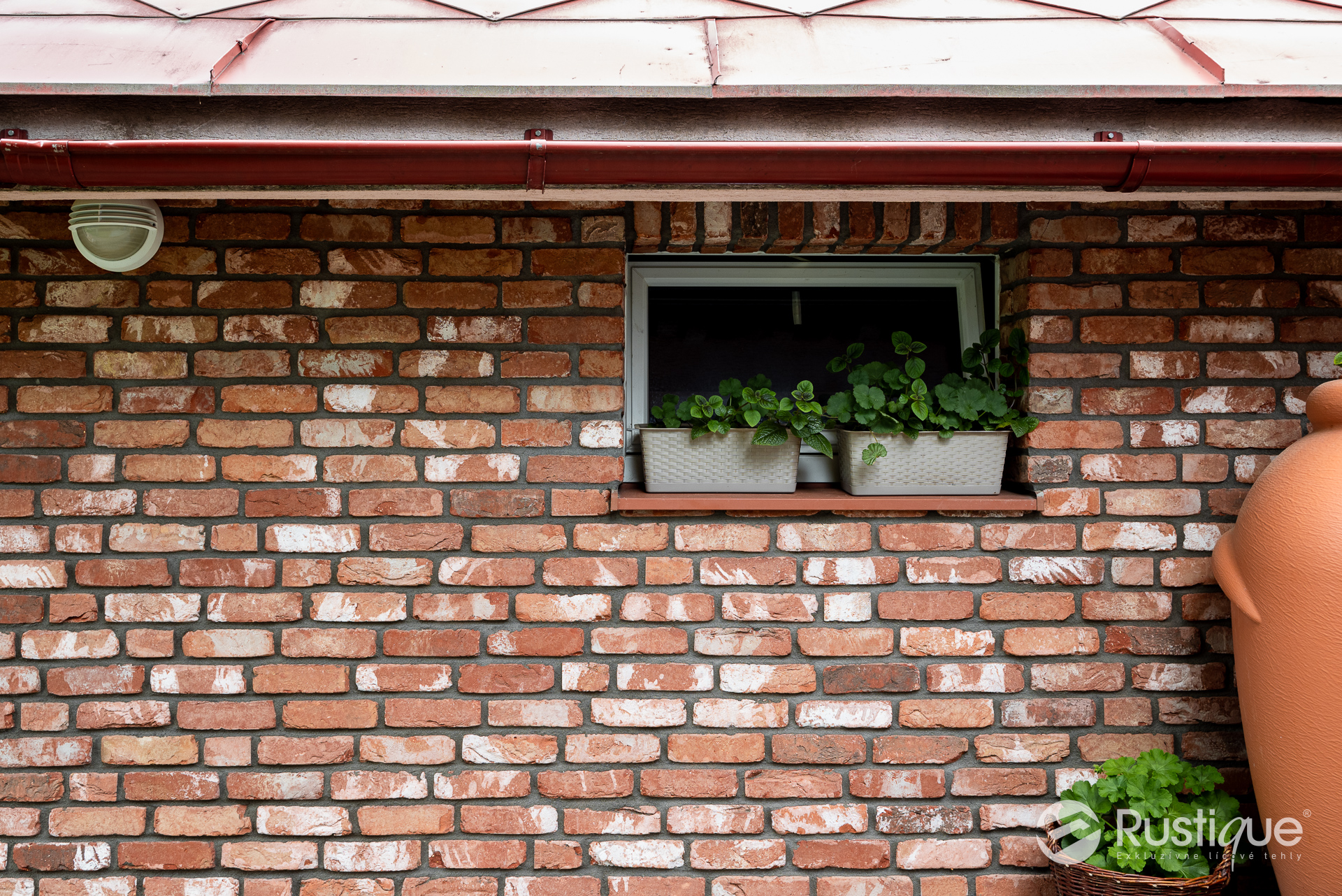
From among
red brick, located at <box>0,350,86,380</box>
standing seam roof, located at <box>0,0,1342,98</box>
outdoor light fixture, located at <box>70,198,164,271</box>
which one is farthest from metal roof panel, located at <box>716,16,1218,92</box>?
red brick, located at <box>0,350,86,380</box>

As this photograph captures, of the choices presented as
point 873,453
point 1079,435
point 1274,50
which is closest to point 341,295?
point 873,453

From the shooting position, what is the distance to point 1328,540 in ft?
5.11

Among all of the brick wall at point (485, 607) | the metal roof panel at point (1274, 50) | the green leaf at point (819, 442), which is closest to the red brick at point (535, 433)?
the brick wall at point (485, 607)

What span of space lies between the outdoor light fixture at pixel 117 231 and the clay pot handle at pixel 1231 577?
2.45m

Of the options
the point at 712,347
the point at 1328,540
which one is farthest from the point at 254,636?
the point at 1328,540

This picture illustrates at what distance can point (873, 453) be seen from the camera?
1922mm

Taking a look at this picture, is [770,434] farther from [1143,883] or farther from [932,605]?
[1143,883]

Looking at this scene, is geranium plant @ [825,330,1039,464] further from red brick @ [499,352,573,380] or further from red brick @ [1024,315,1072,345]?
red brick @ [499,352,573,380]

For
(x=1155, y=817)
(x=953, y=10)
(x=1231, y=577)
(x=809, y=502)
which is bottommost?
(x=1155, y=817)

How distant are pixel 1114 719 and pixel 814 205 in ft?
4.81

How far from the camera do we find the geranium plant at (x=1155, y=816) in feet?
5.66

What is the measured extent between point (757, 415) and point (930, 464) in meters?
0.46

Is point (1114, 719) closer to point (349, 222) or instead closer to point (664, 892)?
point (664, 892)

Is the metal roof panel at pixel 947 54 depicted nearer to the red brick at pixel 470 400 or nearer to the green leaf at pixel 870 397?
the green leaf at pixel 870 397
